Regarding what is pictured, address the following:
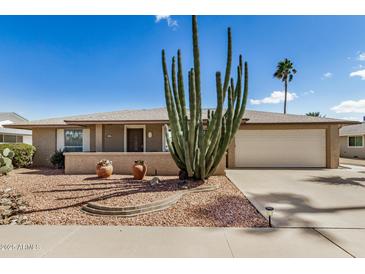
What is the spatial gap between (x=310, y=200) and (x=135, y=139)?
1053 centimetres

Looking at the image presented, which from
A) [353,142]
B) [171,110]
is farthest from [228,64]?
[353,142]

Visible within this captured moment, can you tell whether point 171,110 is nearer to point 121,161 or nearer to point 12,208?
Answer: point 121,161

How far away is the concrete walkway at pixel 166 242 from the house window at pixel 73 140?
1018cm

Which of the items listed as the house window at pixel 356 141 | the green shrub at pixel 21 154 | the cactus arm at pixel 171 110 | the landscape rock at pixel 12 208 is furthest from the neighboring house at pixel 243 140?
the house window at pixel 356 141

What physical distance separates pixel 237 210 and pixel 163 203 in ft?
6.54

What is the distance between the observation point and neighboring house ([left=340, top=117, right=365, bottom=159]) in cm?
2147

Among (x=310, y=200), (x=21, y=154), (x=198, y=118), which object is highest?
(x=198, y=118)

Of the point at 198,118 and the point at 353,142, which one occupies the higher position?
the point at 198,118

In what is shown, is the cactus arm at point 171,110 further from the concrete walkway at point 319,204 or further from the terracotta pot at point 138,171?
the concrete walkway at point 319,204

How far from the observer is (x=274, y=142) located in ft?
46.3

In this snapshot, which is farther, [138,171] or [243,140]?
[243,140]

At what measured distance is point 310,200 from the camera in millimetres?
6426

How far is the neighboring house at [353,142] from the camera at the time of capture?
845 inches

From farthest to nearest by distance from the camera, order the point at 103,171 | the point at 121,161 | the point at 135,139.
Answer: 1. the point at 135,139
2. the point at 121,161
3. the point at 103,171
